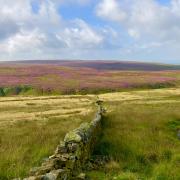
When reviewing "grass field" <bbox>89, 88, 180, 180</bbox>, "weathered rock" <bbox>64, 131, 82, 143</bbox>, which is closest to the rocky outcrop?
"weathered rock" <bbox>64, 131, 82, 143</bbox>

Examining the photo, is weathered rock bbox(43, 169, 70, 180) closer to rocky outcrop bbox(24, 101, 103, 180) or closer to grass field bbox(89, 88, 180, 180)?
rocky outcrop bbox(24, 101, 103, 180)

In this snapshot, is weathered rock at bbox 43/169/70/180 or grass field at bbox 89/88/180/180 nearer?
weathered rock at bbox 43/169/70/180

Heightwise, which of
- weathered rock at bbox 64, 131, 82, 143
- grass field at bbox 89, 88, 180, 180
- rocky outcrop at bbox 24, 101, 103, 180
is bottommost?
grass field at bbox 89, 88, 180, 180

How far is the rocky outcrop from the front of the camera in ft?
29.7

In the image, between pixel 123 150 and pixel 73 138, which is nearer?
pixel 73 138

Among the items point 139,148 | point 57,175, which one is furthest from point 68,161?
point 139,148

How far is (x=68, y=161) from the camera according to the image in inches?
420

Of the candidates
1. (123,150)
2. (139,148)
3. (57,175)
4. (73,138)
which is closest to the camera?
(57,175)

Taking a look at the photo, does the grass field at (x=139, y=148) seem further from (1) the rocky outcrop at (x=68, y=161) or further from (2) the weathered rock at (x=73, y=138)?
(2) the weathered rock at (x=73, y=138)

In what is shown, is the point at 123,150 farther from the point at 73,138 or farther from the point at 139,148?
the point at 73,138

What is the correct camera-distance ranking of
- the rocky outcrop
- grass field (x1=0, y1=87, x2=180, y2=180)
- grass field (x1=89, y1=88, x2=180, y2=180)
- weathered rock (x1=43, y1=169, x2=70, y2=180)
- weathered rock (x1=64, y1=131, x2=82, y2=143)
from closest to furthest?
weathered rock (x1=43, y1=169, x2=70, y2=180) < the rocky outcrop < grass field (x1=0, y1=87, x2=180, y2=180) < grass field (x1=89, y1=88, x2=180, y2=180) < weathered rock (x1=64, y1=131, x2=82, y2=143)

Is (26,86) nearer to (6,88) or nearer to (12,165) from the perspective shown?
(6,88)

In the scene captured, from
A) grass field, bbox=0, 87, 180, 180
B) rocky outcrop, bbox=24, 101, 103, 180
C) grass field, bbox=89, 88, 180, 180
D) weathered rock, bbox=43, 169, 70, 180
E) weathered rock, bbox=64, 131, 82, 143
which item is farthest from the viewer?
weathered rock, bbox=64, 131, 82, 143

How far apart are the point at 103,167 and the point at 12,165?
3259 mm
